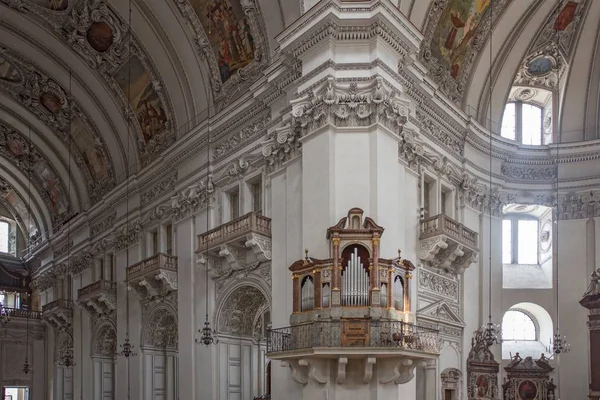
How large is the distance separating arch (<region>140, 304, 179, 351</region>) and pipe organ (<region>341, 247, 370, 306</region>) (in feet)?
32.3

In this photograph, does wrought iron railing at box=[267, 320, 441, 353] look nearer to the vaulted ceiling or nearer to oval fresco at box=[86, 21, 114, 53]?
the vaulted ceiling

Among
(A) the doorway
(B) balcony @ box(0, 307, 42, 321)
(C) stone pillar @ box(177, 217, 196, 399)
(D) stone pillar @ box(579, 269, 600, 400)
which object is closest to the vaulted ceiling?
(C) stone pillar @ box(177, 217, 196, 399)

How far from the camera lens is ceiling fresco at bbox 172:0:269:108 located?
1748 centimetres

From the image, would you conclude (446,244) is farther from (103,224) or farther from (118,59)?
(103,224)

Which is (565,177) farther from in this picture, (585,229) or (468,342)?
(468,342)

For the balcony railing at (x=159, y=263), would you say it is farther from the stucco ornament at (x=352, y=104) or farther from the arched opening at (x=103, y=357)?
the stucco ornament at (x=352, y=104)

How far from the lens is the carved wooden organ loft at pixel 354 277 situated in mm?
13234

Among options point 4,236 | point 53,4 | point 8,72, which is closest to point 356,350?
point 53,4

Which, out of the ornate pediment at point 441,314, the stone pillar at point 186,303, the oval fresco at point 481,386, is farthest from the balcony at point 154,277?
the oval fresco at point 481,386

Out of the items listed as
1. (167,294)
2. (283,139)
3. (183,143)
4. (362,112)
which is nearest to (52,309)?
(167,294)

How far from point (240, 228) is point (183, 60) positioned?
235 inches

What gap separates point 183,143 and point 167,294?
14.1 feet

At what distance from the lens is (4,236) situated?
→ 3669 cm

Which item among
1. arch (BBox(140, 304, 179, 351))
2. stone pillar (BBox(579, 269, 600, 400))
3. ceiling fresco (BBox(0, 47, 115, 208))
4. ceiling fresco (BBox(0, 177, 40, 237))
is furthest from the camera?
ceiling fresco (BBox(0, 177, 40, 237))
